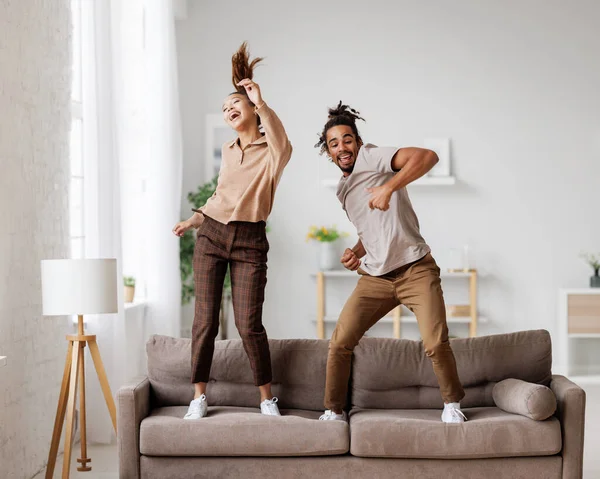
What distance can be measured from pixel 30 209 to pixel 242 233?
1.06 m

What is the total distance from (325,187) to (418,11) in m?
1.76

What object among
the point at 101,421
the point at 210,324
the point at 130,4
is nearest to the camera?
the point at 210,324

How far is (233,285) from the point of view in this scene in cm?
335

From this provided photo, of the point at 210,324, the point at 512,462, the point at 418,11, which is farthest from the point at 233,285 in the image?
the point at 418,11

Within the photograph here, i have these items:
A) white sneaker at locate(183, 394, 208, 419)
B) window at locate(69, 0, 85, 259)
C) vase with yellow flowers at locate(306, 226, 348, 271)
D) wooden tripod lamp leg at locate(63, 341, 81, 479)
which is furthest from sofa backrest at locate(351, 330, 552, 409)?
vase with yellow flowers at locate(306, 226, 348, 271)

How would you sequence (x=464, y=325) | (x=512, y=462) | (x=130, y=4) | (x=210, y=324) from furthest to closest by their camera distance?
1. (x=464, y=325)
2. (x=130, y=4)
3. (x=210, y=324)
4. (x=512, y=462)

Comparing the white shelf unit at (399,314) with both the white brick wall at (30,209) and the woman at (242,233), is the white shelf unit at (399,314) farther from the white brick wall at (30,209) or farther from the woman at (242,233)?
the woman at (242,233)

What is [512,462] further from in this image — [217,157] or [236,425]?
[217,157]

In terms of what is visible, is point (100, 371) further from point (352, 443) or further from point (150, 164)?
point (150, 164)

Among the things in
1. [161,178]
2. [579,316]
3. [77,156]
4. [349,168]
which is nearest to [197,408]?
[349,168]

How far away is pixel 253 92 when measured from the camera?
10.5 ft

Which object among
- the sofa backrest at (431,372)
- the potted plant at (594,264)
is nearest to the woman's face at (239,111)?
the sofa backrest at (431,372)

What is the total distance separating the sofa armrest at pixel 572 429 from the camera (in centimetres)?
289

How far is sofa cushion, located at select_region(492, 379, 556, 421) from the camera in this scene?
2891 millimetres
